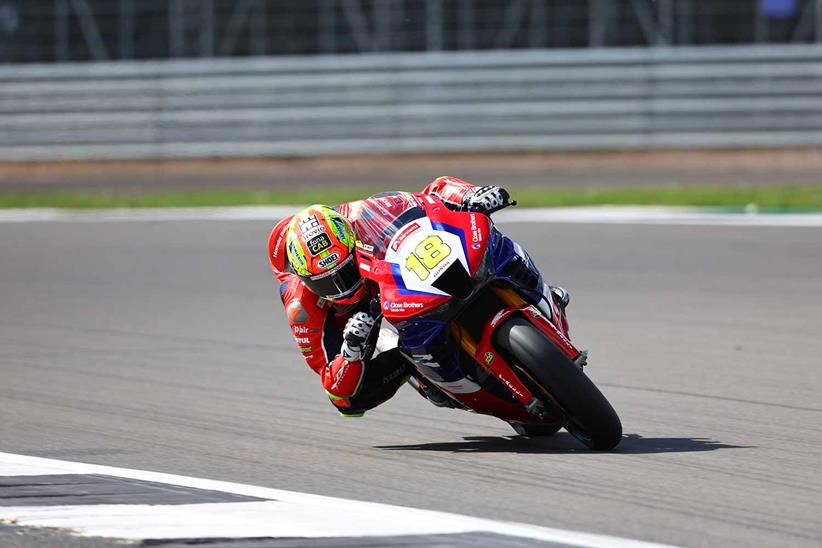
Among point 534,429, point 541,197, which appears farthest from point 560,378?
point 541,197

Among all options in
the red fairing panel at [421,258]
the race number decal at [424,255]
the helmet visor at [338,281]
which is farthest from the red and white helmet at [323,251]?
the race number decal at [424,255]

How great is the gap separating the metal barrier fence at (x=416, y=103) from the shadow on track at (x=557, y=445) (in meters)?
13.5

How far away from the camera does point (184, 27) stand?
21234 millimetres

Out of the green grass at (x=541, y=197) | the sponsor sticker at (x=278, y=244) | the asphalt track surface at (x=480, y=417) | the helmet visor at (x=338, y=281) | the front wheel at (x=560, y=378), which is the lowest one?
the green grass at (x=541, y=197)

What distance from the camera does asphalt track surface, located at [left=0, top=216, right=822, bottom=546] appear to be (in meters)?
5.04

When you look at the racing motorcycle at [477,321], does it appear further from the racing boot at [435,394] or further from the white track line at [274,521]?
the white track line at [274,521]

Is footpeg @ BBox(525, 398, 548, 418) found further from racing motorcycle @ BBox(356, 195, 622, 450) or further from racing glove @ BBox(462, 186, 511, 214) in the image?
racing glove @ BBox(462, 186, 511, 214)

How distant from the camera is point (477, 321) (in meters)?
5.80

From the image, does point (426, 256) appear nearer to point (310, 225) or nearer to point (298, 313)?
point (310, 225)

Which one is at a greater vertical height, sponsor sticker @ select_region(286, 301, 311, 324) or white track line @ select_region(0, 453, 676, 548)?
sponsor sticker @ select_region(286, 301, 311, 324)

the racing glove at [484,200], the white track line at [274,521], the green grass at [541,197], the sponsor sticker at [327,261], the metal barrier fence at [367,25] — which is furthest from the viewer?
the metal barrier fence at [367,25]

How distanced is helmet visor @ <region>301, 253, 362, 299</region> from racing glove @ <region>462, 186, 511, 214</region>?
0.57 metres

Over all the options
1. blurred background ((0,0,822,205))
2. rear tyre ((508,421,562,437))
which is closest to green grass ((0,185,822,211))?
blurred background ((0,0,822,205))

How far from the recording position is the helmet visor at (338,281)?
19.4 feet
